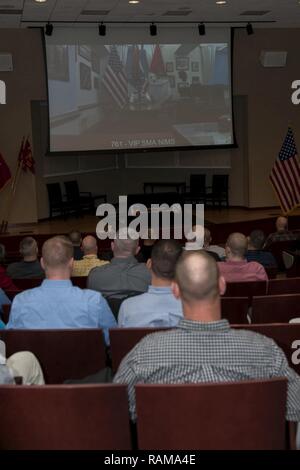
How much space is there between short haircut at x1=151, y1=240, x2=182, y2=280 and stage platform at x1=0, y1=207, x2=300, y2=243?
7389 millimetres

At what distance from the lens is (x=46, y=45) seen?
1180 centimetres

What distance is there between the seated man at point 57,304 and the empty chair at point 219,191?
35.0 ft

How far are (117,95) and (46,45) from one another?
5.35 feet

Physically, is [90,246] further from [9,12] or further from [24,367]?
[9,12]

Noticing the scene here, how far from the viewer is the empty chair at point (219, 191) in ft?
45.4

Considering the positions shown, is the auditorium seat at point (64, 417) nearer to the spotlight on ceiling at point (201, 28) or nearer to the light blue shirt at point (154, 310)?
the light blue shirt at point (154, 310)

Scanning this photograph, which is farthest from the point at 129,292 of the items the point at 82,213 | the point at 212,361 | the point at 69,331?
the point at 82,213

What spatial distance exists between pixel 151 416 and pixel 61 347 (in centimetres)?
105

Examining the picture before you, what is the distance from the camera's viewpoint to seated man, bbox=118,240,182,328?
3.13m

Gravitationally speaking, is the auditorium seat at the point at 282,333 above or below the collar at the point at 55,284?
below

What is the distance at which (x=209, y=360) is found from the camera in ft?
7.04

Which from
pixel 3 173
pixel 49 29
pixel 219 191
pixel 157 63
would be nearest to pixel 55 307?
pixel 3 173

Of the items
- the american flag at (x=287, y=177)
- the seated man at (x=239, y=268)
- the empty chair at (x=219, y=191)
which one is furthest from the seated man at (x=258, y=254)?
the empty chair at (x=219, y=191)

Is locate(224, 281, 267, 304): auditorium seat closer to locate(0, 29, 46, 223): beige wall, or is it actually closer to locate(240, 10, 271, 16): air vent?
locate(240, 10, 271, 16): air vent
